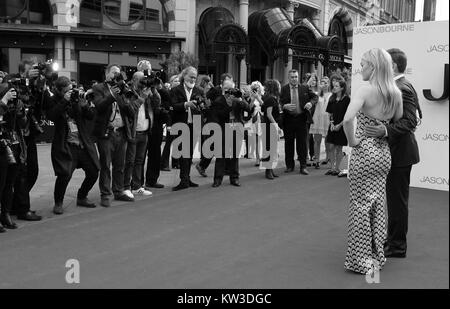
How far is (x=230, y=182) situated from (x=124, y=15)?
53.0ft

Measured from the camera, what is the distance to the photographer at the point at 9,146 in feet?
20.6

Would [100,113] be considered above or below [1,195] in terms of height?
above

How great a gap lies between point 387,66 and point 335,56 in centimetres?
2467

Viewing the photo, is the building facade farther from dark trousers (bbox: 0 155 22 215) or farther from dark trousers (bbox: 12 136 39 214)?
dark trousers (bbox: 0 155 22 215)

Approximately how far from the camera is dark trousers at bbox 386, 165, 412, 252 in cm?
521

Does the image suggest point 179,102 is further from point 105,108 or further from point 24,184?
point 24,184

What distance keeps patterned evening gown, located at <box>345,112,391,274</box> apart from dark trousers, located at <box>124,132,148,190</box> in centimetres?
451

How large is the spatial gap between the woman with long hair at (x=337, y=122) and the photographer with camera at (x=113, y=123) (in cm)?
420

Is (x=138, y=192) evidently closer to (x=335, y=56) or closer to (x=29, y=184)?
(x=29, y=184)

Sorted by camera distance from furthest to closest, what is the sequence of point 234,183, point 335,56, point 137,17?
point 335,56 < point 137,17 < point 234,183

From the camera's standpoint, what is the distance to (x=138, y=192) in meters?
9.00

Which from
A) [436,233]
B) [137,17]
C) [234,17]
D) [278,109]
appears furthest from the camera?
[234,17]

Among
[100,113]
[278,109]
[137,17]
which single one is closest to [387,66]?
[100,113]

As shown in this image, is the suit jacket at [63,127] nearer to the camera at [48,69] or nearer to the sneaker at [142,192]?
the camera at [48,69]
